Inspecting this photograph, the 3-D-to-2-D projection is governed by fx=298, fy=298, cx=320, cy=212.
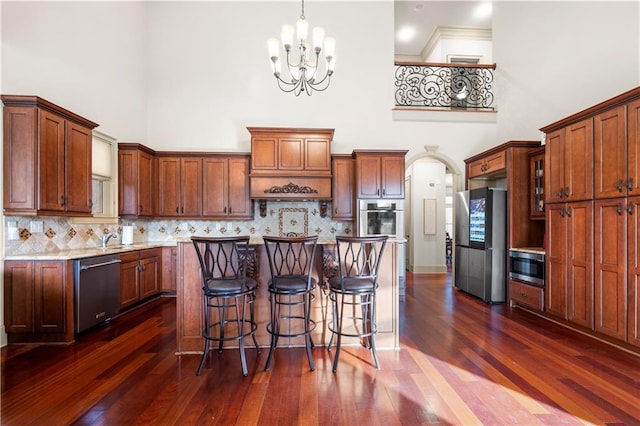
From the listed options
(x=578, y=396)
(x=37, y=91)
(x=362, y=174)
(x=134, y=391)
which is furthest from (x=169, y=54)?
(x=578, y=396)

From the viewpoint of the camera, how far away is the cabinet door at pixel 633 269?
8.94 feet

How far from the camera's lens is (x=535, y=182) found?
430 cm

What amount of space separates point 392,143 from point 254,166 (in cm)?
267

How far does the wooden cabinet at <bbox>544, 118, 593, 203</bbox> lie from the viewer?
3230mm

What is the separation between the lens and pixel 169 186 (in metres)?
5.25

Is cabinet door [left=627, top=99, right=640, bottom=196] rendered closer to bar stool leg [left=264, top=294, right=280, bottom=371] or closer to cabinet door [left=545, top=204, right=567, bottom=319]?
cabinet door [left=545, top=204, right=567, bottom=319]

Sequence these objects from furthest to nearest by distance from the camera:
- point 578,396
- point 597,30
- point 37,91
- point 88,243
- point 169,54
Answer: point 169,54
point 88,243
point 597,30
point 37,91
point 578,396

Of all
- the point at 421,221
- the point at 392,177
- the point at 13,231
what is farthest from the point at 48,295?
the point at 421,221

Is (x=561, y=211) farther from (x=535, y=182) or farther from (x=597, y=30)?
(x=597, y=30)

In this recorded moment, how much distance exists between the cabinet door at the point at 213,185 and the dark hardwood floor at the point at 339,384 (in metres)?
2.35

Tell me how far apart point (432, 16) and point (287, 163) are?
5131 millimetres

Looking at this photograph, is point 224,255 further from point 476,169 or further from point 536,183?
point 476,169

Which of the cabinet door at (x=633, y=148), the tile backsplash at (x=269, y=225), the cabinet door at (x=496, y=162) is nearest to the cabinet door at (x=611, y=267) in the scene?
the cabinet door at (x=633, y=148)

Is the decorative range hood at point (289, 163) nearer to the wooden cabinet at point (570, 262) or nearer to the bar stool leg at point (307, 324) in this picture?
the bar stool leg at point (307, 324)
